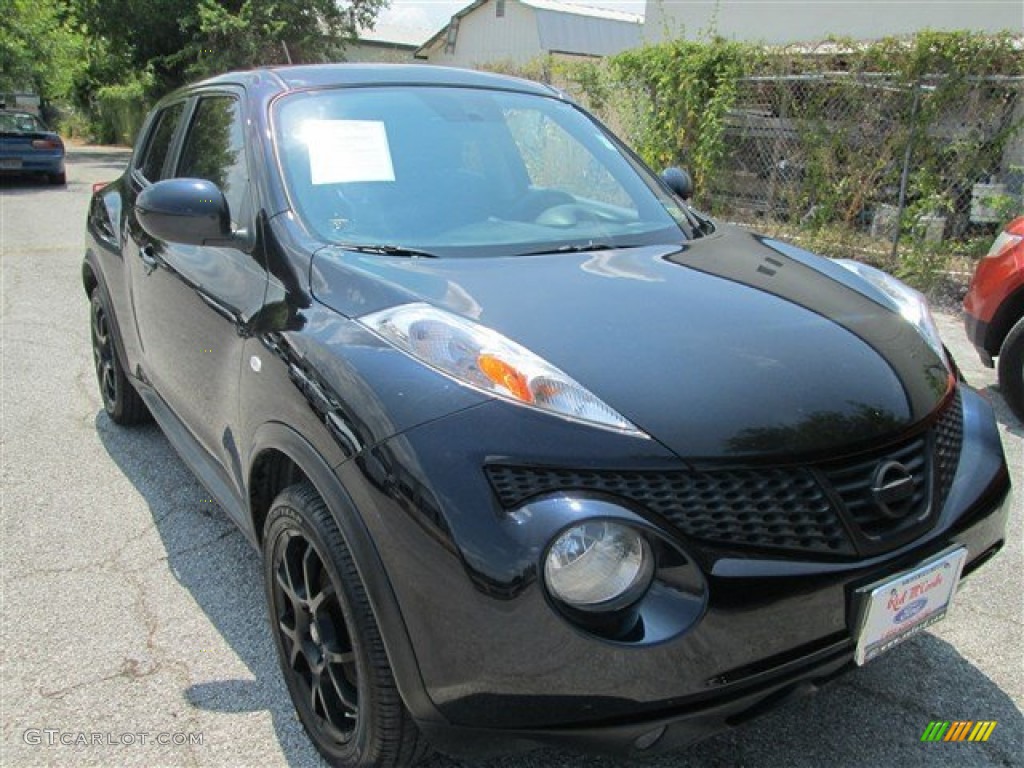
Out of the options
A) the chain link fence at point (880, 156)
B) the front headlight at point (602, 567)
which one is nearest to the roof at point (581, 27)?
the chain link fence at point (880, 156)

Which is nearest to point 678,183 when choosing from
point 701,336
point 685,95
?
point 701,336

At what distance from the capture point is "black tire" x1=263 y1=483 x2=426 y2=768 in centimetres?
180

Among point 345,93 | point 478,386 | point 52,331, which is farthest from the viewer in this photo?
point 52,331

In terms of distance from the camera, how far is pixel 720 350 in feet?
6.25

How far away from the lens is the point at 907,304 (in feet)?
8.51

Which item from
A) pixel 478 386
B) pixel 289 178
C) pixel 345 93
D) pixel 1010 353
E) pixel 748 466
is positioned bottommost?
pixel 1010 353

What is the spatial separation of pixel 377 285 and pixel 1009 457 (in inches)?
134

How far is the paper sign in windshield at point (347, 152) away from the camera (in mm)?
2590

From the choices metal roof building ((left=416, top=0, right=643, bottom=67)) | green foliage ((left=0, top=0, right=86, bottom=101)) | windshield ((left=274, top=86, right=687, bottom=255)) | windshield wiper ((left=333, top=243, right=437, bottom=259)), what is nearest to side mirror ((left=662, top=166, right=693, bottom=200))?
windshield ((left=274, top=86, right=687, bottom=255))

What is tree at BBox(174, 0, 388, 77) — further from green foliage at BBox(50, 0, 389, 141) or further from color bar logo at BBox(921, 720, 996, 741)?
color bar logo at BBox(921, 720, 996, 741)

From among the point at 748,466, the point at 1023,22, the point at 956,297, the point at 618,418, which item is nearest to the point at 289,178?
the point at 618,418

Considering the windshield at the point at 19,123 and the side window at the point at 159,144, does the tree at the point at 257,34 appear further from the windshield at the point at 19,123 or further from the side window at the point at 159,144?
the side window at the point at 159,144

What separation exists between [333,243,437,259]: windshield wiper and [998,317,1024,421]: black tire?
11.3ft

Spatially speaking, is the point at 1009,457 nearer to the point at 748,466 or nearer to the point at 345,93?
the point at 748,466
